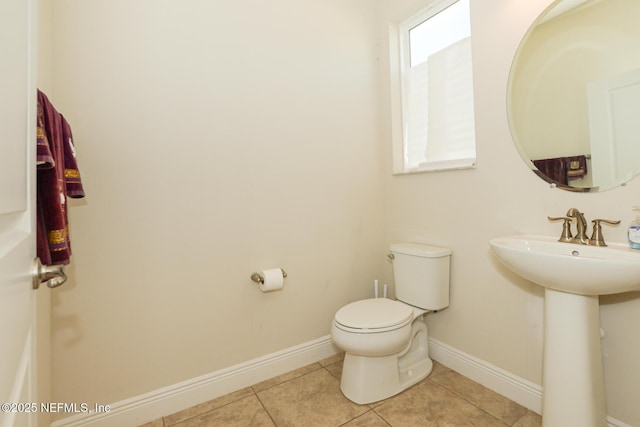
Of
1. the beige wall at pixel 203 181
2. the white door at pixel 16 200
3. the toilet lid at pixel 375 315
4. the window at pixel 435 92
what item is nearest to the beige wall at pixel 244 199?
the beige wall at pixel 203 181

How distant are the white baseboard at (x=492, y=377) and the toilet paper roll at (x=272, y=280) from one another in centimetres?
106

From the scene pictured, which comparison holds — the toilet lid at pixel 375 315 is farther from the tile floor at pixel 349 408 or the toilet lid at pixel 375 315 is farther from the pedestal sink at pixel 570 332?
the pedestal sink at pixel 570 332

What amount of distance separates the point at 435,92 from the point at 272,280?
1525 mm

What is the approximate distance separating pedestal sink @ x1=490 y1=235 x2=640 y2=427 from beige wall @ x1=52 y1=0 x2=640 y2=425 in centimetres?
19

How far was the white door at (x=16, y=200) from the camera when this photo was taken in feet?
1.17

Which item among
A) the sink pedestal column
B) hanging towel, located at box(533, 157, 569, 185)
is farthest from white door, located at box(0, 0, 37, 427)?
hanging towel, located at box(533, 157, 569, 185)

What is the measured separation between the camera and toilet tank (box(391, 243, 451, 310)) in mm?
1693

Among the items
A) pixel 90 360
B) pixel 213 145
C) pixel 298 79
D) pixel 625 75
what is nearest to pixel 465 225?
pixel 625 75

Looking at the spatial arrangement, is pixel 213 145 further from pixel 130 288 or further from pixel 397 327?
pixel 397 327

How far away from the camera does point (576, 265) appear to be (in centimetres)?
98

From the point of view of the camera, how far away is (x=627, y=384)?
116 centimetres

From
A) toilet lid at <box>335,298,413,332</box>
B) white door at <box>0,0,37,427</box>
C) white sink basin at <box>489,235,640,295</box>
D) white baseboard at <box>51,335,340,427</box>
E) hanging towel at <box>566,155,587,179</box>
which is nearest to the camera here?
white door at <box>0,0,37,427</box>

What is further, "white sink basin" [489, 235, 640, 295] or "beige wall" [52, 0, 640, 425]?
"beige wall" [52, 0, 640, 425]

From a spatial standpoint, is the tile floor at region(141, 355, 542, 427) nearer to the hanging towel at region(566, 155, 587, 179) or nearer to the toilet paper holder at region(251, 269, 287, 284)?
the toilet paper holder at region(251, 269, 287, 284)
